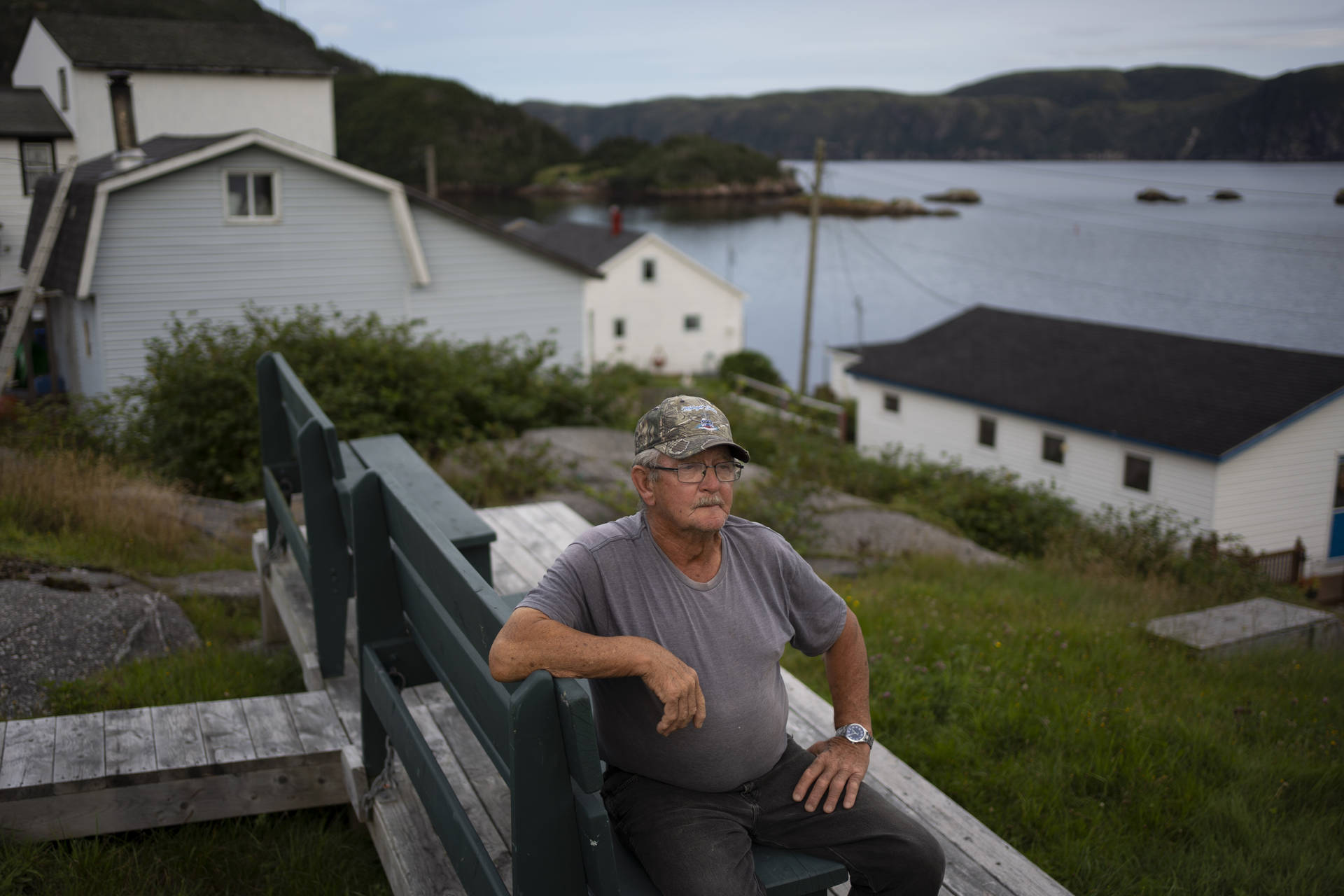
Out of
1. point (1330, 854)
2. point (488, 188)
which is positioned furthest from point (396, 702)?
point (488, 188)

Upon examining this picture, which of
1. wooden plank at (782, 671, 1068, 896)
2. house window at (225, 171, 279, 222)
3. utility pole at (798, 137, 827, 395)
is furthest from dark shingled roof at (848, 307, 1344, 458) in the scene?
wooden plank at (782, 671, 1068, 896)

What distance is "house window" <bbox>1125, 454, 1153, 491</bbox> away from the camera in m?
24.5

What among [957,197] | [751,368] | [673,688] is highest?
[957,197]

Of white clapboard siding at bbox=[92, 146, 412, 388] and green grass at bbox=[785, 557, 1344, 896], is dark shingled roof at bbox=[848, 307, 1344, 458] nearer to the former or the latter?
white clapboard siding at bbox=[92, 146, 412, 388]

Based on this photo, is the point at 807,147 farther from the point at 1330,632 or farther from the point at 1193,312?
the point at 1330,632

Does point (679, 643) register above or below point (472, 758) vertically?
above

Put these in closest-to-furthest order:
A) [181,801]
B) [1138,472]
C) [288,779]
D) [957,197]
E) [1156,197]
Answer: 1. [181,801]
2. [288,779]
3. [1138,472]
4. [1156,197]
5. [957,197]

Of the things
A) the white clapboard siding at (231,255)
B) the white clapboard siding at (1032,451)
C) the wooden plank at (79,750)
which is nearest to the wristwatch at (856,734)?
the wooden plank at (79,750)

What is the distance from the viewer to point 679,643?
96.0 inches

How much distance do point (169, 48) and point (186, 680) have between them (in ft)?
105

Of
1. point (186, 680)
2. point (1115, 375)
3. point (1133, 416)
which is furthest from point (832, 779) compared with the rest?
point (1115, 375)

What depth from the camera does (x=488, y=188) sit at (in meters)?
→ 100

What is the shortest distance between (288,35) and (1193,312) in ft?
140

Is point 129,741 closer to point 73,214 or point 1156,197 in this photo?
point 73,214
